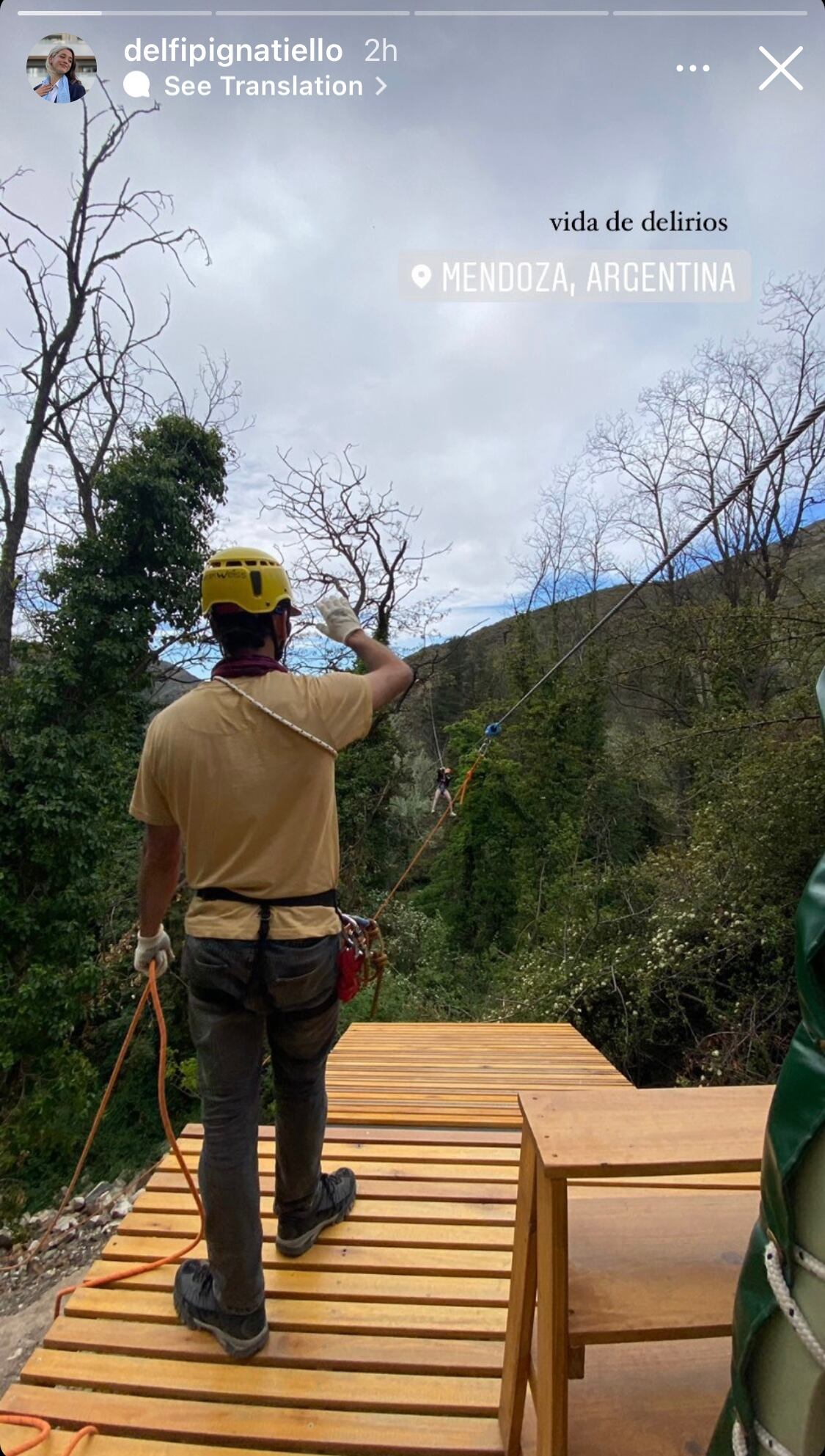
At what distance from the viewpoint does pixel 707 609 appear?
10727 millimetres

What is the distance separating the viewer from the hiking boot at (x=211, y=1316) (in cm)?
148

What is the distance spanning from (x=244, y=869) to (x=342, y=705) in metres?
0.44

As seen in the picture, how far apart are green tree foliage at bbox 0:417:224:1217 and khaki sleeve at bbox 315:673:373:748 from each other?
7133 mm

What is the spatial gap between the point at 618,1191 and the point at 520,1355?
0.76m

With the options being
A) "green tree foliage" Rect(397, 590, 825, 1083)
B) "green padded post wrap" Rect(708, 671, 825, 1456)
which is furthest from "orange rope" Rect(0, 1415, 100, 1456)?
"green tree foliage" Rect(397, 590, 825, 1083)

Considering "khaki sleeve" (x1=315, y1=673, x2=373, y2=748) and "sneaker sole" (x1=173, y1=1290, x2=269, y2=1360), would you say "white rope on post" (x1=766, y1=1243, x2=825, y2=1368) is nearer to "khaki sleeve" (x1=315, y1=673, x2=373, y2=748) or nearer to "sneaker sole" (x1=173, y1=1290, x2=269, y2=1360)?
"khaki sleeve" (x1=315, y1=673, x2=373, y2=748)

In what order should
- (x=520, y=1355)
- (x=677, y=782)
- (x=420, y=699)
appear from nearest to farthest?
1. (x=520, y=1355)
2. (x=677, y=782)
3. (x=420, y=699)

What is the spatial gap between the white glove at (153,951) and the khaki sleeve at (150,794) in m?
0.42

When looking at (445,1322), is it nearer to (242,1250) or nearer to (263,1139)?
(242,1250)

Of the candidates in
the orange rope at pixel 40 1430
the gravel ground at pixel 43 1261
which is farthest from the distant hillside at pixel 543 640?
the gravel ground at pixel 43 1261

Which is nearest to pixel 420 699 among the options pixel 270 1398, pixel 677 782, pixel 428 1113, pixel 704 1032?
pixel 677 782

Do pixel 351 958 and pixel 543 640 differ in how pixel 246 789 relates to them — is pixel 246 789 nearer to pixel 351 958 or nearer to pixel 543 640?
pixel 351 958

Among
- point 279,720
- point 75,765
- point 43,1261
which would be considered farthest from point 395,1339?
point 75,765

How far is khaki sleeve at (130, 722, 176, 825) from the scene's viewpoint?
4.99ft
